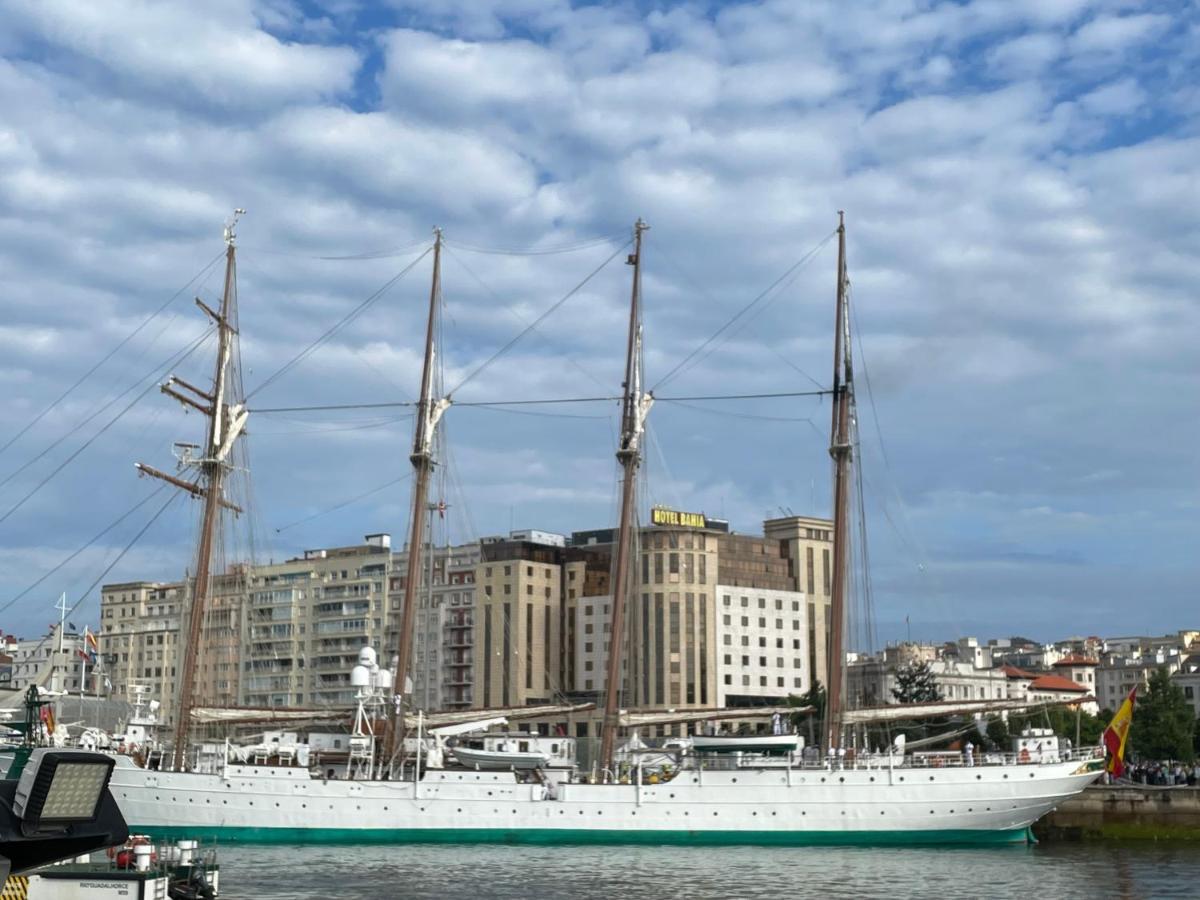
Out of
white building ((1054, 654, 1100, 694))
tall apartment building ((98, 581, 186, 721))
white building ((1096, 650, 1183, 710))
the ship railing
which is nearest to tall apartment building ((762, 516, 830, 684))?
white building ((1054, 654, 1100, 694))

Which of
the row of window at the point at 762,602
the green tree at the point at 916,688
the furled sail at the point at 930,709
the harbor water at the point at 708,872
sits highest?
the row of window at the point at 762,602

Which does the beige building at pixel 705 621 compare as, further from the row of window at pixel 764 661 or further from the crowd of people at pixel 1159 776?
the crowd of people at pixel 1159 776

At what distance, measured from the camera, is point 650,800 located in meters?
61.0

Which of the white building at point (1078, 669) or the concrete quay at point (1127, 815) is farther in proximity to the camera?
the white building at point (1078, 669)

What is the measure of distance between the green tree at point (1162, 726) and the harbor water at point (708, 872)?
4081cm

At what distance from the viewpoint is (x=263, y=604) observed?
161 metres

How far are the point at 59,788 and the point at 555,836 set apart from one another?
53.2 metres

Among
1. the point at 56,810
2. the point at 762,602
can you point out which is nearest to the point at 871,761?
the point at 56,810

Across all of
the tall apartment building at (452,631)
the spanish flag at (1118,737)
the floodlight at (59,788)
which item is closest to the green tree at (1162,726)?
the spanish flag at (1118,737)

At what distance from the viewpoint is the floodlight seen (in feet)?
30.2

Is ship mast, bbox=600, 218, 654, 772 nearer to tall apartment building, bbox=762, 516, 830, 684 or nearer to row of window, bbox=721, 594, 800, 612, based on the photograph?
row of window, bbox=721, 594, 800, 612

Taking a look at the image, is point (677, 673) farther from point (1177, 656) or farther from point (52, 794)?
point (52, 794)

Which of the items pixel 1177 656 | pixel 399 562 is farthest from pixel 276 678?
pixel 1177 656

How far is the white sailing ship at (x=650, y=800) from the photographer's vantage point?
196ft
